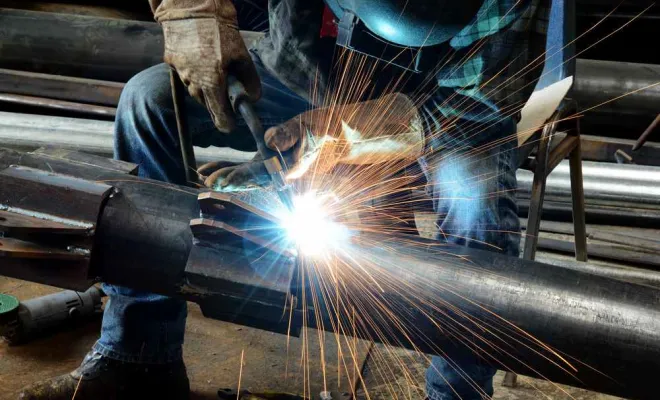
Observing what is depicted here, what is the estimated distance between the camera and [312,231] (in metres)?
1.55

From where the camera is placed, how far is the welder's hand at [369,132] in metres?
2.14

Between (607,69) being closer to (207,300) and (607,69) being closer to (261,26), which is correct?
(261,26)

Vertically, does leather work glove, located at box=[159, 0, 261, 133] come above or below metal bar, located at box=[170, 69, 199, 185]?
above

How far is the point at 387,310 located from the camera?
4.67ft

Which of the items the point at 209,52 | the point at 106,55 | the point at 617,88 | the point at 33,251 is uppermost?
the point at 617,88

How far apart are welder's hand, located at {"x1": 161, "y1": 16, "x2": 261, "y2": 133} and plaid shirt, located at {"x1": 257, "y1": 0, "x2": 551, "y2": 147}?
1.13 ft

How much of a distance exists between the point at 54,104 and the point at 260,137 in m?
3.20

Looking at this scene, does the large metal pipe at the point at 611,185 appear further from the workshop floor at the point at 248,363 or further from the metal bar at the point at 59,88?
the metal bar at the point at 59,88

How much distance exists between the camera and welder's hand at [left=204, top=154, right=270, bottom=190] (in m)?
1.89

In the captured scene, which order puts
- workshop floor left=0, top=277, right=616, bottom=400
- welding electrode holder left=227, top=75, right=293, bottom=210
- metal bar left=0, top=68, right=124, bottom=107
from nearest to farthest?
welding electrode holder left=227, top=75, right=293, bottom=210 → workshop floor left=0, top=277, right=616, bottom=400 → metal bar left=0, top=68, right=124, bottom=107

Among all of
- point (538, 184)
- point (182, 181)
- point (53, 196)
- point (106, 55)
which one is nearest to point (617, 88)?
point (538, 184)

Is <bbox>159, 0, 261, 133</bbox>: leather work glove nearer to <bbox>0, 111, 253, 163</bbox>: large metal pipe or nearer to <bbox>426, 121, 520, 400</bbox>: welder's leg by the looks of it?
<bbox>426, 121, 520, 400</bbox>: welder's leg

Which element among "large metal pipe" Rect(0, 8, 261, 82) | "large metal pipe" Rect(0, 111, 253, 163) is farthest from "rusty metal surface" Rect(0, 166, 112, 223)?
"large metal pipe" Rect(0, 8, 261, 82)

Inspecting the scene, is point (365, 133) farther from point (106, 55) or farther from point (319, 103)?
point (106, 55)
